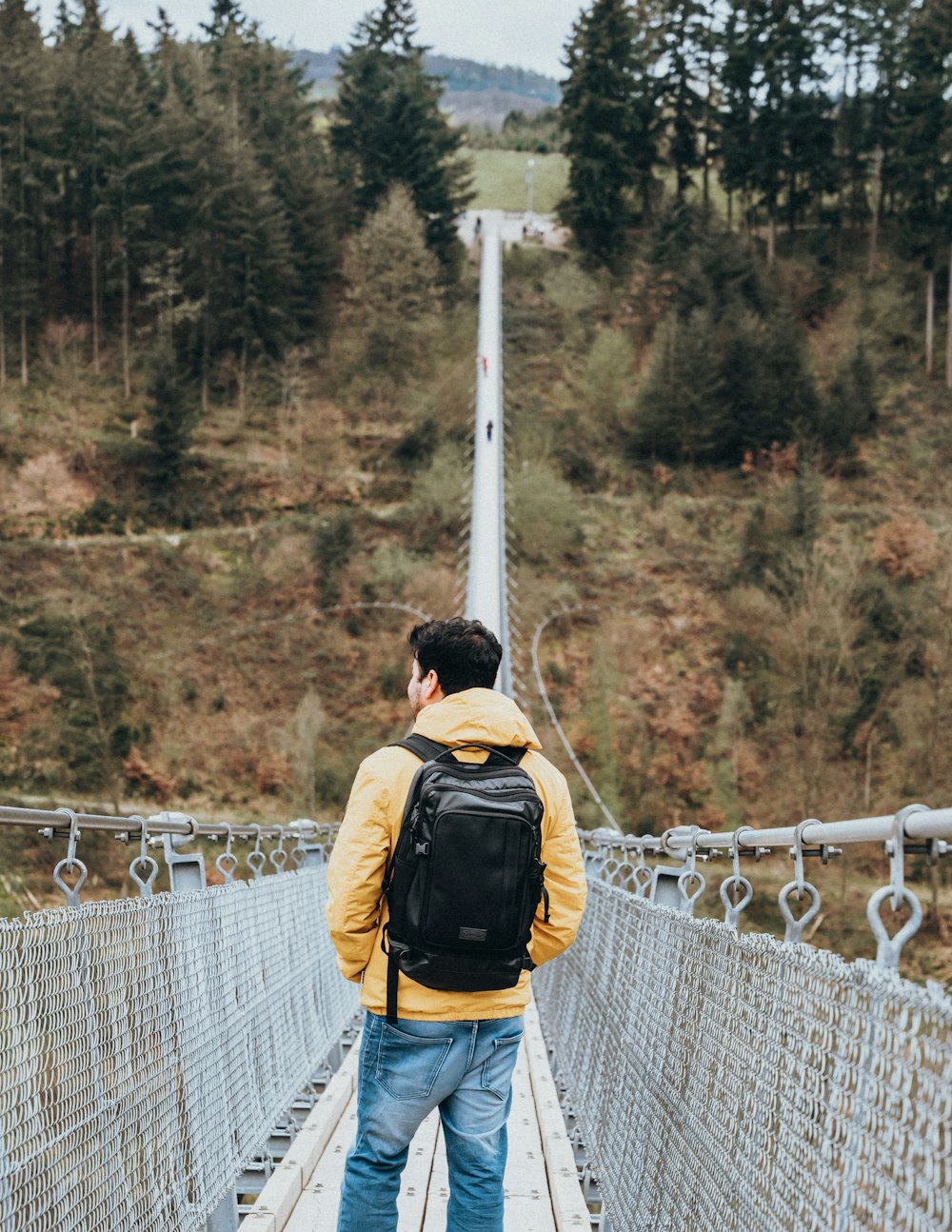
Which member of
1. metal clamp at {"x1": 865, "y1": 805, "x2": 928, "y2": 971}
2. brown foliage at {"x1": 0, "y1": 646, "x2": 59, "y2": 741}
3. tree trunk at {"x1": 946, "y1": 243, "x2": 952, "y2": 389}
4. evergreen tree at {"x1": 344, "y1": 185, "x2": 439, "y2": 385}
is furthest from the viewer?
evergreen tree at {"x1": 344, "y1": 185, "x2": 439, "y2": 385}

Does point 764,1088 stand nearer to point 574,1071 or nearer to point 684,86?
point 574,1071

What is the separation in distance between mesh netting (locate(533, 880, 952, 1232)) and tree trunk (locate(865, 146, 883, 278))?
40.1 metres

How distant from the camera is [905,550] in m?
29.1

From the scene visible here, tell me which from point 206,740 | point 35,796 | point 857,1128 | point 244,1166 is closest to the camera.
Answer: point 857,1128

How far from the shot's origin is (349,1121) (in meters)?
4.20

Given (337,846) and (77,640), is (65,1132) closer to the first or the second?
(337,846)

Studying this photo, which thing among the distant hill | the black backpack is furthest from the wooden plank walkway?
the distant hill

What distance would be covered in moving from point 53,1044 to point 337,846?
571mm

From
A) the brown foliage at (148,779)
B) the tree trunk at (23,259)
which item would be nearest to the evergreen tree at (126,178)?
the tree trunk at (23,259)

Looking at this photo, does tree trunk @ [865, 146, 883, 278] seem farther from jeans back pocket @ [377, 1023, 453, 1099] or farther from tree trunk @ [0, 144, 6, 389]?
jeans back pocket @ [377, 1023, 453, 1099]

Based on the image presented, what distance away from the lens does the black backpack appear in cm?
228

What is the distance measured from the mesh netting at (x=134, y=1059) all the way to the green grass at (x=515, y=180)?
50334mm

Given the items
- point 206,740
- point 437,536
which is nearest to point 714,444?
point 437,536

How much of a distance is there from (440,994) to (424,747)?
0.45 metres
